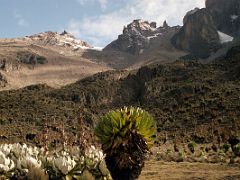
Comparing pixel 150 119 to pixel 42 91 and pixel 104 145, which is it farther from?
pixel 42 91

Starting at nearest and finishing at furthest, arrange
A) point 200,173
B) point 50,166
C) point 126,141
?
point 50,166 < point 126,141 < point 200,173

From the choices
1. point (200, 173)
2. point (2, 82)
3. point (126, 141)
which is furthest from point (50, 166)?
point (2, 82)

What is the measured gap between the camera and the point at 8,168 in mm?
13367

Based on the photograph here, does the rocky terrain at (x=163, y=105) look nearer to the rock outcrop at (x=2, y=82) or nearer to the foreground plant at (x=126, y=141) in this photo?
the foreground plant at (x=126, y=141)

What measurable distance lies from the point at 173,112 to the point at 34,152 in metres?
48.9

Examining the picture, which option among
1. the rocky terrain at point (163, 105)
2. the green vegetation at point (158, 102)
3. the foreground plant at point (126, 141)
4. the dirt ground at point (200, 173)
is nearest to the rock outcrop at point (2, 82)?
the rocky terrain at point (163, 105)

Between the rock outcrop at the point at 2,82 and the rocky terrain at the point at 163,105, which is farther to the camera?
the rock outcrop at the point at 2,82

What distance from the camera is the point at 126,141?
46.0ft

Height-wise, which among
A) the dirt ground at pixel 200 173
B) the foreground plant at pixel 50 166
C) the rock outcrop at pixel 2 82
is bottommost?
the dirt ground at pixel 200 173

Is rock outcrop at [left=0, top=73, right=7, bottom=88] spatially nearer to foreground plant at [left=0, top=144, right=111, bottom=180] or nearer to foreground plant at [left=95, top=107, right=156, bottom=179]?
foreground plant at [left=0, top=144, right=111, bottom=180]

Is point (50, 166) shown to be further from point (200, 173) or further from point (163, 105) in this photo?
point (163, 105)

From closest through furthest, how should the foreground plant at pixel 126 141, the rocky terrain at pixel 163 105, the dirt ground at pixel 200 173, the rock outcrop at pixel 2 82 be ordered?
the foreground plant at pixel 126 141, the dirt ground at pixel 200 173, the rocky terrain at pixel 163 105, the rock outcrop at pixel 2 82

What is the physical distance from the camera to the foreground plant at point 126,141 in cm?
1395

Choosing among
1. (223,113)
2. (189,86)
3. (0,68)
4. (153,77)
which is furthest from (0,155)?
(0,68)
